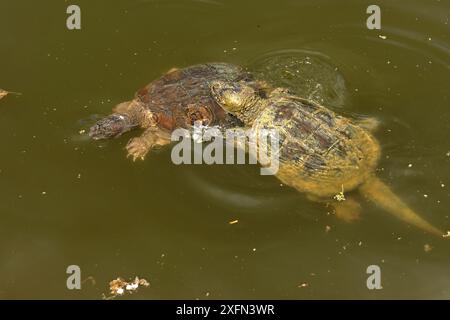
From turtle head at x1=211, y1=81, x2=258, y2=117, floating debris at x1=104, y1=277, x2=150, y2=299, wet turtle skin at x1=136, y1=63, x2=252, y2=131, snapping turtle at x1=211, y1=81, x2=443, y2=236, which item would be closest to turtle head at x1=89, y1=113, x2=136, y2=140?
wet turtle skin at x1=136, y1=63, x2=252, y2=131

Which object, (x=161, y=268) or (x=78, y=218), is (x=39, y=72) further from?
(x=161, y=268)

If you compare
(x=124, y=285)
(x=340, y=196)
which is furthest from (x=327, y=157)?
(x=124, y=285)

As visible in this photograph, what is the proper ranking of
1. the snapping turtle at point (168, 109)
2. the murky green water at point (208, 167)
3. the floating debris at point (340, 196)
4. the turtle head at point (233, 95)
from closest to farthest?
the murky green water at point (208, 167) → the floating debris at point (340, 196) → the turtle head at point (233, 95) → the snapping turtle at point (168, 109)

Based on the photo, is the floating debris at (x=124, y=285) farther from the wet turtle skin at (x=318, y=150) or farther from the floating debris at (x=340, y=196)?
the floating debris at (x=340, y=196)

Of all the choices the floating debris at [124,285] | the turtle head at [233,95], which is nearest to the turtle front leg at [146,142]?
the turtle head at [233,95]

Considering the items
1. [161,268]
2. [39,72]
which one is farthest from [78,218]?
[39,72]

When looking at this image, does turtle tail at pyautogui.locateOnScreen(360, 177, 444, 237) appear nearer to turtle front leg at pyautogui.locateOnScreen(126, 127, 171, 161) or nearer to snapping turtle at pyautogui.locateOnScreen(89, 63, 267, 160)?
snapping turtle at pyautogui.locateOnScreen(89, 63, 267, 160)
